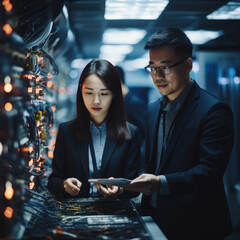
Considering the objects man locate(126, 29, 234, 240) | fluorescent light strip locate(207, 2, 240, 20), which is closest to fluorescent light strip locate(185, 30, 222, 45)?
fluorescent light strip locate(207, 2, 240, 20)

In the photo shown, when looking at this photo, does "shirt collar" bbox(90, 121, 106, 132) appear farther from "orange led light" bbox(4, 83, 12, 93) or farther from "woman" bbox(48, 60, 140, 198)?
"orange led light" bbox(4, 83, 12, 93)

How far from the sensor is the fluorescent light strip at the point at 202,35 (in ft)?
20.4

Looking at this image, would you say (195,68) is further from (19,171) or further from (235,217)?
(19,171)

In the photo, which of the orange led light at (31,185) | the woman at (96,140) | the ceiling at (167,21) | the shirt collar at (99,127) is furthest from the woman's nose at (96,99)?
the ceiling at (167,21)

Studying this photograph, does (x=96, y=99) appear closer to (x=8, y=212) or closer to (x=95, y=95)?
(x=95, y=95)

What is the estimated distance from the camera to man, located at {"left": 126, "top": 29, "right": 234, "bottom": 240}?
1.98m

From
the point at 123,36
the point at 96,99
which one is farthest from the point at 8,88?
the point at 123,36

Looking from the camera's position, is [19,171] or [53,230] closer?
[19,171]

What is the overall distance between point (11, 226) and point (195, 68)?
523 cm

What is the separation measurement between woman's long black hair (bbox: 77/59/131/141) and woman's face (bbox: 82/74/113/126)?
0.03 meters

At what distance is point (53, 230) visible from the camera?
5.55ft

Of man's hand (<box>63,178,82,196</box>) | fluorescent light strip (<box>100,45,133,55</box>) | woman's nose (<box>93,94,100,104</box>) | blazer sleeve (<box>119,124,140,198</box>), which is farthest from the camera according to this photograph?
fluorescent light strip (<box>100,45,133,55</box>)

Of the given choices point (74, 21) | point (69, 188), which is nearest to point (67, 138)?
point (69, 188)

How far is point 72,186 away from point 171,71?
93 cm
